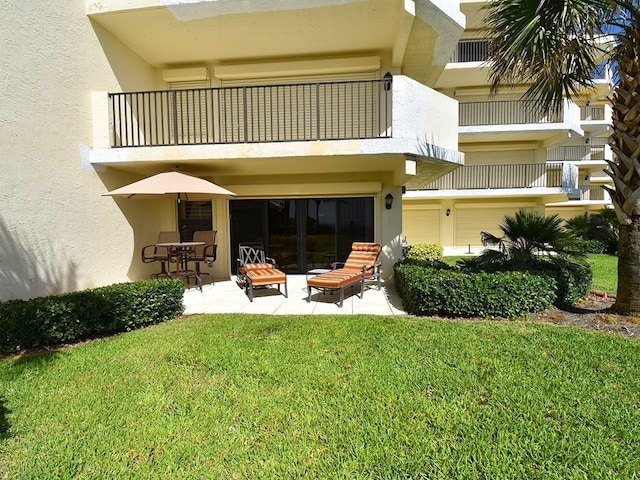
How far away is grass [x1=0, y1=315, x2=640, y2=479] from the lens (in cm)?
253

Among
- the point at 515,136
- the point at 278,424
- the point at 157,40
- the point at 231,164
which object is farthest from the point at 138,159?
the point at 515,136

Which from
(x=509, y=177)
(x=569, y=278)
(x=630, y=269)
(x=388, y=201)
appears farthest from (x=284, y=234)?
(x=509, y=177)

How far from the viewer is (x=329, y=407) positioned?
3188 millimetres

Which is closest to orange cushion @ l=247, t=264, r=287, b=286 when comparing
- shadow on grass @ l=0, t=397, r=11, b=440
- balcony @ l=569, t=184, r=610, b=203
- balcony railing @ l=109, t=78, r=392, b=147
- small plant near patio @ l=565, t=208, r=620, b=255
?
balcony railing @ l=109, t=78, r=392, b=147

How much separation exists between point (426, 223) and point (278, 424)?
19350mm

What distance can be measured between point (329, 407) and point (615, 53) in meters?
7.93

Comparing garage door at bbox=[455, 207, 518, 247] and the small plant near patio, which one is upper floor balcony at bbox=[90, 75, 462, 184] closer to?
garage door at bbox=[455, 207, 518, 247]

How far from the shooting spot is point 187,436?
2867 millimetres

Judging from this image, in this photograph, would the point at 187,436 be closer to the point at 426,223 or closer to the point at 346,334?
the point at 346,334

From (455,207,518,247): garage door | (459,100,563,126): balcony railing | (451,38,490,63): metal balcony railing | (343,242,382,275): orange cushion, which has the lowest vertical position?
(343,242,382,275): orange cushion

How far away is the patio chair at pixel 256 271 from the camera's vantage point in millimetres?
7422

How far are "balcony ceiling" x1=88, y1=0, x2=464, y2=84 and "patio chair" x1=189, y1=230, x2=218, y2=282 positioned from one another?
5215 millimetres

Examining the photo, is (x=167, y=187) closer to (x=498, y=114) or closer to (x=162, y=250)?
(x=162, y=250)

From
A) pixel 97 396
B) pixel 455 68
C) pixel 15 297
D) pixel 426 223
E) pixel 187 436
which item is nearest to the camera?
pixel 187 436
